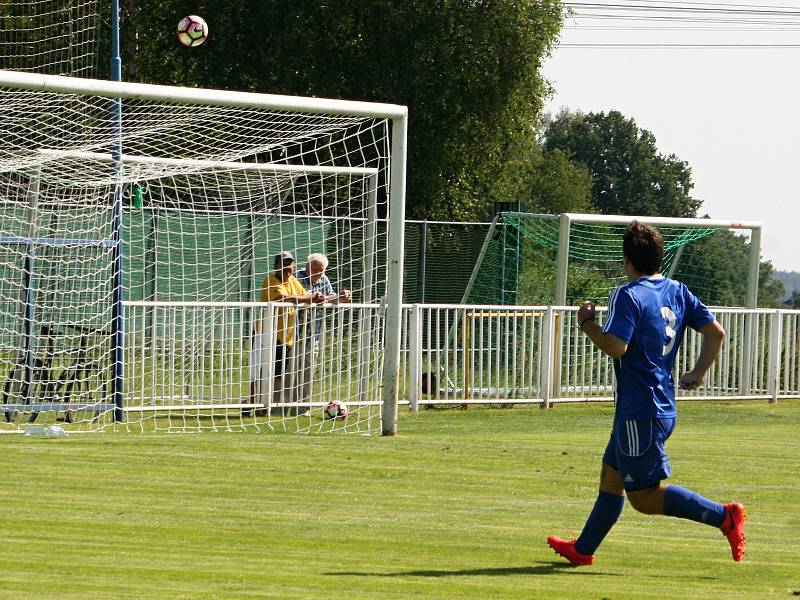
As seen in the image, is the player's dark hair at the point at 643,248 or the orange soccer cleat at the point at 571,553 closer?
the player's dark hair at the point at 643,248

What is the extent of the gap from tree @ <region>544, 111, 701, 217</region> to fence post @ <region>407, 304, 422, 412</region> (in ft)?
294

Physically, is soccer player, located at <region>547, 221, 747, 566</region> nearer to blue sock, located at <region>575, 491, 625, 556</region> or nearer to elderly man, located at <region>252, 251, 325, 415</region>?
blue sock, located at <region>575, 491, 625, 556</region>

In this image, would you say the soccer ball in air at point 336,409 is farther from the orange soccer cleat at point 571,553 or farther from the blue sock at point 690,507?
the blue sock at point 690,507

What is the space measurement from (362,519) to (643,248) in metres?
2.56

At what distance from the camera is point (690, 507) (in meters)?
7.08

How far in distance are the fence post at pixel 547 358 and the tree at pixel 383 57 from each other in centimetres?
2414

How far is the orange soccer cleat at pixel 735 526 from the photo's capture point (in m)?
7.11

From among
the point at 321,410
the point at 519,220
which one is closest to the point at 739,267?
the point at 519,220

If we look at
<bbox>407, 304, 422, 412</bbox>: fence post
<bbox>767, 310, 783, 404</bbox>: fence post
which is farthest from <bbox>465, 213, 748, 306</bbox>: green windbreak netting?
<bbox>407, 304, 422, 412</bbox>: fence post


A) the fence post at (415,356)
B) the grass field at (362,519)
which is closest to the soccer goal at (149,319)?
the fence post at (415,356)

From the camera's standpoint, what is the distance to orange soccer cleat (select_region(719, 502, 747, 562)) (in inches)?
280

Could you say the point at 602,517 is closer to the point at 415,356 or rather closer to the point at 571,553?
the point at 571,553

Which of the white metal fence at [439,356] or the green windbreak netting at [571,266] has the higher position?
the green windbreak netting at [571,266]

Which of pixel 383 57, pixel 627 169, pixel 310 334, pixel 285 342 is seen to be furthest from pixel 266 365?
pixel 627 169
